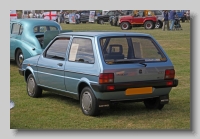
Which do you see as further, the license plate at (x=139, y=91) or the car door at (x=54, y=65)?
the car door at (x=54, y=65)

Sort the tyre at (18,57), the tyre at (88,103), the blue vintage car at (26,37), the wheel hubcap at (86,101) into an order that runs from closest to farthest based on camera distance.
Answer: the tyre at (88,103)
the wheel hubcap at (86,101)
the blue vintage car at (26,37)
the tyre at (18,57)

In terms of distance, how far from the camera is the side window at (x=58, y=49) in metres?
9.18

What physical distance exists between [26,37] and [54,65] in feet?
16.0

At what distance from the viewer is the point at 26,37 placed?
13.9m

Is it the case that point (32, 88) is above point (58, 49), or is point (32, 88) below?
below

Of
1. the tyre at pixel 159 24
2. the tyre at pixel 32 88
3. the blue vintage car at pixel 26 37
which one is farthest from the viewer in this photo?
the tyre at pixel 159 24

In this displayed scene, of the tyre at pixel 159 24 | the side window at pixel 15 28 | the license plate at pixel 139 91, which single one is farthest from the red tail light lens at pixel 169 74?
the tyre at pixel 159 24

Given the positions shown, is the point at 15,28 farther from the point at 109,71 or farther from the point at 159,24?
the point at 159,24

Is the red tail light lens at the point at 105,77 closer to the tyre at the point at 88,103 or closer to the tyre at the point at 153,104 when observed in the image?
the tyre at the point at 88,103

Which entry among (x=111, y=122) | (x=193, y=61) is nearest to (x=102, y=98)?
(x=111, y=122)

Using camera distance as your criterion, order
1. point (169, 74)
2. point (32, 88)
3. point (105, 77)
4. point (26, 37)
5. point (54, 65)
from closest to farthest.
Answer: point (105, 77) → point (169, 74) → point (54, 65) → point (32, 88) → point (26, 37)

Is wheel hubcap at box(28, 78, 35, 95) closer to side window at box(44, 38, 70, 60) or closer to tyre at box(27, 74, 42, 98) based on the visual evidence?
tyre at box(27, 74, 42, 98)

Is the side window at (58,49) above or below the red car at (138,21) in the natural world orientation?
below

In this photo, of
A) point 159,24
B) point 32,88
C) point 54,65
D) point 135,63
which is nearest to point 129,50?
point 135,63
